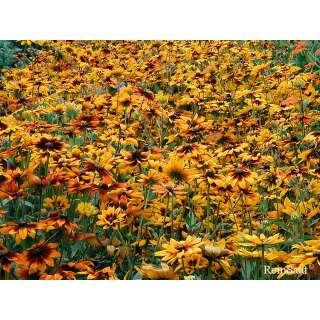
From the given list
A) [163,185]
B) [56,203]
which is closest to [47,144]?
[56,203]

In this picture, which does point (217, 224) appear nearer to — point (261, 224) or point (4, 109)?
point (261, 224)

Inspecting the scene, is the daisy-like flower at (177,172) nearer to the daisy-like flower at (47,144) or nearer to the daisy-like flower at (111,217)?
the daisy-like flower at (111,217)

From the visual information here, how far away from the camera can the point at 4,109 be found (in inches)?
84.7

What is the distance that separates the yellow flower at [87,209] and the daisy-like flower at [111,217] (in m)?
0.03

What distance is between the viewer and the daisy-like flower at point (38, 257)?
3.72 feet

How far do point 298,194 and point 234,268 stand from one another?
35 cm

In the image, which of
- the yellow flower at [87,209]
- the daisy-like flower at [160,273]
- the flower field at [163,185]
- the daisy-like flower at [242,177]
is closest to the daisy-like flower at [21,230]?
the flower field at [163,185]

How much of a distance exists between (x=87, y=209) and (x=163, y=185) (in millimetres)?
201

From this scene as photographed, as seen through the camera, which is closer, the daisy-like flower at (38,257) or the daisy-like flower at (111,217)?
the daisy-like flower at (38,257)

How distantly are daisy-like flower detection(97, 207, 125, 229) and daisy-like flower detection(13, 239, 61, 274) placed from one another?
15cm

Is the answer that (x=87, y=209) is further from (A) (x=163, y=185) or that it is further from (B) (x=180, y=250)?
(B) (x=180, y=250)

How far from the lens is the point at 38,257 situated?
1155 mm

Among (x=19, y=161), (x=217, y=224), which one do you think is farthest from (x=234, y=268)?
(x=19, y=161)

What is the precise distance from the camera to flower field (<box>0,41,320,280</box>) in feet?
3.79
